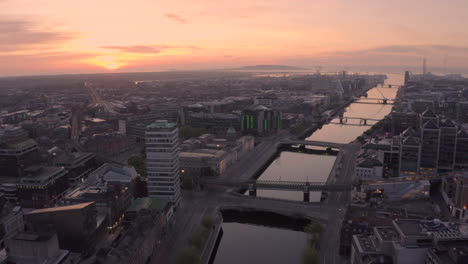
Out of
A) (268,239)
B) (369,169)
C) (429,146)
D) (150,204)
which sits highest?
(429,146)

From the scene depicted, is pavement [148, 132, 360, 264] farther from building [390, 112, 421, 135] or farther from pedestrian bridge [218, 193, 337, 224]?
building [390, 112, 421, 135]

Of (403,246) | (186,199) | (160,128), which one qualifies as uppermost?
(160,128)

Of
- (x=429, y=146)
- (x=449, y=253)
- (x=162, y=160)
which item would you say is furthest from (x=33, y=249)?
(x=429, y=146)

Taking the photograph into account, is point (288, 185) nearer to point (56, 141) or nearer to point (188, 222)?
point (188, 222)

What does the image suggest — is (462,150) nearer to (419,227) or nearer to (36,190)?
(419,227)

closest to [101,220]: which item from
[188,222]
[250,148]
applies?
[188,222]

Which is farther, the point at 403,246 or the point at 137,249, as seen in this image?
the point at 137,249
